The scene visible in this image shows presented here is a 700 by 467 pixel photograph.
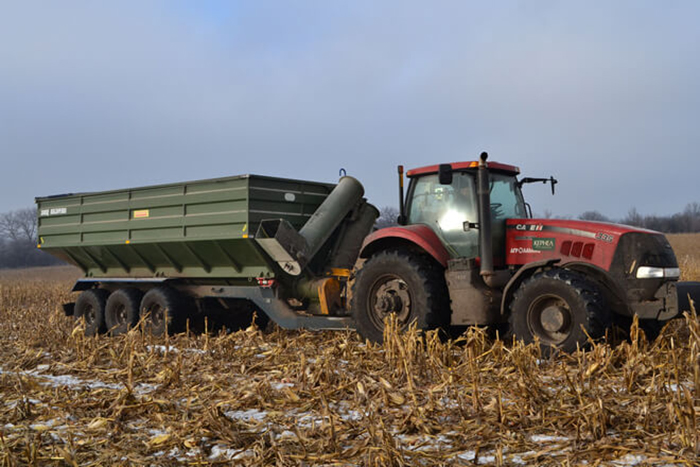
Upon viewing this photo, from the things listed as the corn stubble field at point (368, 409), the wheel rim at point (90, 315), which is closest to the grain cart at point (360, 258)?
the wheel rim at point (90, 315)

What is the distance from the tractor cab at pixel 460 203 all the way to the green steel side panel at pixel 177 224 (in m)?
2.21

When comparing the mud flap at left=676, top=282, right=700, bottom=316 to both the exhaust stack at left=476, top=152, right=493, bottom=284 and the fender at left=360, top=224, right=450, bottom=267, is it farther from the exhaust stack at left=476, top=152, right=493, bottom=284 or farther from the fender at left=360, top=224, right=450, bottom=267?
the fender at left=360, top=224, right=450, bottom=267

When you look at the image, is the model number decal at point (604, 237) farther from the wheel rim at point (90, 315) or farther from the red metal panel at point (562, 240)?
the wheel rim at point (90, 315)

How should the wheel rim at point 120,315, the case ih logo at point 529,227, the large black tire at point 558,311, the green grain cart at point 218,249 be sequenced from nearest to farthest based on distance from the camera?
the large black tire at point 558,311 → the case ih logo at point 529,227 → the green grain cart at point 218,249 → the wheel rim at point 120,315

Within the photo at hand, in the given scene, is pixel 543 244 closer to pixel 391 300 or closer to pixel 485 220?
pixel 485 220

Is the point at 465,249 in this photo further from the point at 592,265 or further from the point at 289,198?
the point at 289,198

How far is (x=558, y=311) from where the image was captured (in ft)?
20.5

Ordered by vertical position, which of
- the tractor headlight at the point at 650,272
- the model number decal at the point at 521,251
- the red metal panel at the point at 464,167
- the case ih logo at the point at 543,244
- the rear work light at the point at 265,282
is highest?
the red metal panel at the point at 464,167

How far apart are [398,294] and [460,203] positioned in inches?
50.3

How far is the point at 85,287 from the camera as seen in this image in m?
11.8

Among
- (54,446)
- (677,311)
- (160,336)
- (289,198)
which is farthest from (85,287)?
(677,311)

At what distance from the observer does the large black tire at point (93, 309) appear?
36.3 feet

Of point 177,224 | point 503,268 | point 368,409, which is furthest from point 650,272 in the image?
point 177,224

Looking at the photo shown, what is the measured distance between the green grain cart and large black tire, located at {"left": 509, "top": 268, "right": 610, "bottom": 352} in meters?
2.46
